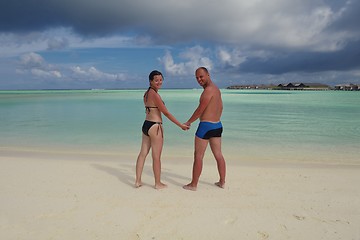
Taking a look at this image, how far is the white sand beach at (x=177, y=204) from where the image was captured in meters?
3.65

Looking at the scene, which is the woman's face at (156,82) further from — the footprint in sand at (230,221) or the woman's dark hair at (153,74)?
the footprint in sand at (230,221)

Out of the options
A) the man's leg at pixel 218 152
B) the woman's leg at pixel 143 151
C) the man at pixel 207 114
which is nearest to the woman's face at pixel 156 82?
the man at pixel 207 114

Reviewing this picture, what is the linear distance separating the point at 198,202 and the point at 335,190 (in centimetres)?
259

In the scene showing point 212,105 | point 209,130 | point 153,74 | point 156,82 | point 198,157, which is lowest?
point 198,157

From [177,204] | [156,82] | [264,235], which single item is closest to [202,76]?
[156,82]

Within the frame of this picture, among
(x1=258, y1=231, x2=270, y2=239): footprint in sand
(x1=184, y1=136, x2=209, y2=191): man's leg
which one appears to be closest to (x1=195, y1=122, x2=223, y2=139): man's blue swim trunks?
(x1=184, y1=136, x2=209, y2=191): man's leg

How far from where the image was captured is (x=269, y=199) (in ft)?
15.6

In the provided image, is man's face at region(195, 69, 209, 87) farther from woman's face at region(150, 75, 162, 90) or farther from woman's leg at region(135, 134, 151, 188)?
woman's leg at region(135, 134, 151, 188)

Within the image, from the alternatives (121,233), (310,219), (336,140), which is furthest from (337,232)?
(336,140)

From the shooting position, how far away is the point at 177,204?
4504 mm

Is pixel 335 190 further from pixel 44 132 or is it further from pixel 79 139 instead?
pixel 44 132

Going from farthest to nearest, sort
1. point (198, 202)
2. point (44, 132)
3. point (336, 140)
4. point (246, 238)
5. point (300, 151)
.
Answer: point (44, 132)
point (336, 140)
point (300, 151)
point (198, 202)
point (246, 238)

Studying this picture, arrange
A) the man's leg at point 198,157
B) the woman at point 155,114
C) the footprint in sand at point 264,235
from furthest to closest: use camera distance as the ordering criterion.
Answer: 1. the man's leg at point 198,157
2. the woman at point 155,114
3. the footprint in sand at point 264,235

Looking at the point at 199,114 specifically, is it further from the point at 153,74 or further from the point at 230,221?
the point at 230,221
